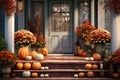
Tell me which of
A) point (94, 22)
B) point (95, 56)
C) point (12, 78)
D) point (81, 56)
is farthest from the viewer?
point (94, 22)

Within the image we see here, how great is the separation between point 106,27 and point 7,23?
4.33 m

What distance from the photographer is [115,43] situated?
440 inches

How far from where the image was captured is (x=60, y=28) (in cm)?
1414

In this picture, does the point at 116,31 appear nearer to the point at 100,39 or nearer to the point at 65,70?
the point at 100,39

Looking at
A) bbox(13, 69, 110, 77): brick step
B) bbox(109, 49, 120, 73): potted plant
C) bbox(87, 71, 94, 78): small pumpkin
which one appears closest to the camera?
bbox(109, 49, 120, 73): potted plant

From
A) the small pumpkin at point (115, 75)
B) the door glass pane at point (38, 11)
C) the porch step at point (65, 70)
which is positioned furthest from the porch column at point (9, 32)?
the small pumpkin at point (115, 75)

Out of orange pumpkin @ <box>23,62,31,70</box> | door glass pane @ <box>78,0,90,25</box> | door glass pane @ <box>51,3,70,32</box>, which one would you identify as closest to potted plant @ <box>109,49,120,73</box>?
orange pumpkin @ <box>23,62,31,70</box>

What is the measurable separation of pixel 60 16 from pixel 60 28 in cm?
48

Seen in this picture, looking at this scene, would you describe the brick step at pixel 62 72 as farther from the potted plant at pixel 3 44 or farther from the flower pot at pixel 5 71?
the potted plant at pixel 3 44

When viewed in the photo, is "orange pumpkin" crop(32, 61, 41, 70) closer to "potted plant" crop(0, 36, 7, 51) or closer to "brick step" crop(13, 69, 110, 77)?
"brick step" crop(13, 69, 110, 77)

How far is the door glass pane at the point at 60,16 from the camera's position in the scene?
1414 cm

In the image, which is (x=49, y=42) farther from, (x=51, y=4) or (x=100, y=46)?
(x=100, y=46)

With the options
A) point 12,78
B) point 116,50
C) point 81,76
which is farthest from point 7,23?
point 116,50

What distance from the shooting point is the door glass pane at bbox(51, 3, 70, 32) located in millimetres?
14141
